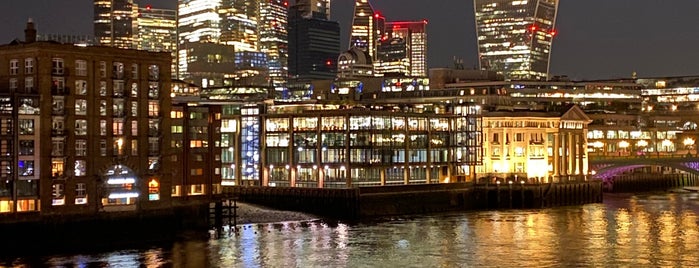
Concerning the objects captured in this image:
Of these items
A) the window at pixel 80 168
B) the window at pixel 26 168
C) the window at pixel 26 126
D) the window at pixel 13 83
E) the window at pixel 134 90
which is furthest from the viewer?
the window at pixel 134 90

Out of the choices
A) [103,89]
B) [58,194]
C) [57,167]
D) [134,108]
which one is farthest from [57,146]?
[134,108]

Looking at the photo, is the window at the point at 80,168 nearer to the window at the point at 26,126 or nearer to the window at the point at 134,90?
the window at the point at 26,126

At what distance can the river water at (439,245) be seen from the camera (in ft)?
249

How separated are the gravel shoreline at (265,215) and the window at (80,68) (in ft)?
83.0

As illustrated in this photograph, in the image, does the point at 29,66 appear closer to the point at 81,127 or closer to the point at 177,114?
the point at 81,127

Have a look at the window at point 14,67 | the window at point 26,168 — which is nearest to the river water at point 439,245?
the window at point 26,168

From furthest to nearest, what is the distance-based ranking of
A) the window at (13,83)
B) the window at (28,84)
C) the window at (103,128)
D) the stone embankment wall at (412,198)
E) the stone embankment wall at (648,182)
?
the stone embankment wall at (648,182) < the stone embankment wall at (412,198) < the window at (103,128) < the window at (13,83) < the window at (28,84)

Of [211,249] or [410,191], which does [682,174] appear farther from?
[211,249]

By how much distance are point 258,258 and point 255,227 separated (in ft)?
78.7

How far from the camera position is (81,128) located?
87.7 m

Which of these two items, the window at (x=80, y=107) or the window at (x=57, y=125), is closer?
the window at (x=57, y=125)

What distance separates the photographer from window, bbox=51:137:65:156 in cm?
8544

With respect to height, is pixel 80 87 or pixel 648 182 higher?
pixel 80 87

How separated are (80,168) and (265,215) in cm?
2859
